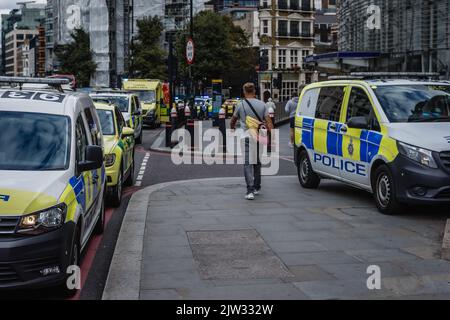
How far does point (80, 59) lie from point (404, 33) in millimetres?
→ 50272

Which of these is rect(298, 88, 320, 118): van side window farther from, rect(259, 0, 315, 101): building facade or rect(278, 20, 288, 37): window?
rect(278, 20, 288, 37): window

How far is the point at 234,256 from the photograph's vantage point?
291 inches

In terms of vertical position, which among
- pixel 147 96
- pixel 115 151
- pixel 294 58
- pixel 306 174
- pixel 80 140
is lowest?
pixel 306 174

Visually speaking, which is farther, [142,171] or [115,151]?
[142,171]

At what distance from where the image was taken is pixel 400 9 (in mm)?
30984

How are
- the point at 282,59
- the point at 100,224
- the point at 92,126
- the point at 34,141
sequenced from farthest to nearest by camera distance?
the point at 282,59 < the point at 100,224 < the point at 92,126 < the point at 34,141

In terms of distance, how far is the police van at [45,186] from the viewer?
5.68 metres

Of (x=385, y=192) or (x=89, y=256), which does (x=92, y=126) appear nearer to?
(x=89, y=256)

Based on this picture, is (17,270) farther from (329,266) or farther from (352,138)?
(352,138)

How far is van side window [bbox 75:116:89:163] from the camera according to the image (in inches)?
284

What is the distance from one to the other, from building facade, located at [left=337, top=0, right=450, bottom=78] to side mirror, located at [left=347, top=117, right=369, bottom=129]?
15.2m

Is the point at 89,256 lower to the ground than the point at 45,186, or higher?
lower

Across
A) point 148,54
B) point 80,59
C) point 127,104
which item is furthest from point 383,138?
point 80,59
